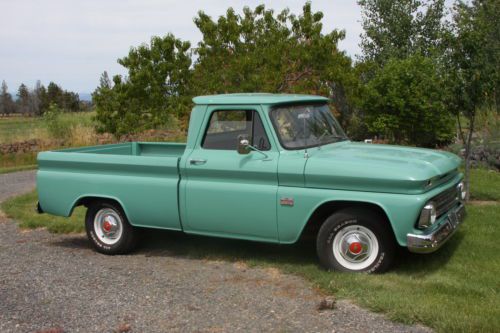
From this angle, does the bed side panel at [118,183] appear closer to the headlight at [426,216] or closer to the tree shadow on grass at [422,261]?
the tree shadow on grass at [422,261]

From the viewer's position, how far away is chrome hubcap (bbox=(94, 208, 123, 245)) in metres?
7.00

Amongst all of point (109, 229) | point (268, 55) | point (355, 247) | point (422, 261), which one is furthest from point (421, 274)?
point (268, 55)

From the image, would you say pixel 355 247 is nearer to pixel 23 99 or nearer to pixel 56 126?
pixel 56 126

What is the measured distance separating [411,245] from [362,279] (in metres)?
0.56

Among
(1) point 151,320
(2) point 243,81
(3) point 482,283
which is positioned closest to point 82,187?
(1) point 151,320

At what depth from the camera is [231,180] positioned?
20.2ft

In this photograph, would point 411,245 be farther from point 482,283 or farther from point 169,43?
point 169,43

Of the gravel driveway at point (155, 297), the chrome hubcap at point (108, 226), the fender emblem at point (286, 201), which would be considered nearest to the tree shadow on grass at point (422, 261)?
the gravel driveway at point (155, 297)

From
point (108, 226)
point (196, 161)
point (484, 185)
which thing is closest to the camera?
point (196, 161)

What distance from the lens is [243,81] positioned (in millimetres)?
12445

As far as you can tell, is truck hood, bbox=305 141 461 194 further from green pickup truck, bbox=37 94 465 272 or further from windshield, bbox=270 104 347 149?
windshield, bbox=270 104 347 149

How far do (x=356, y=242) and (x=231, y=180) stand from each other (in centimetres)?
145

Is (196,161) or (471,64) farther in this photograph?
(471,64)

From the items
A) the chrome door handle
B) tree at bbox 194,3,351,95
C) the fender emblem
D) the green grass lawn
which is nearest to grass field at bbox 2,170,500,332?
the fender emblem
